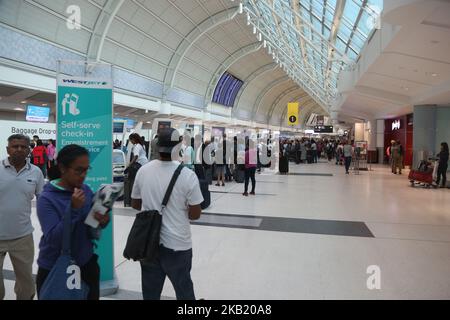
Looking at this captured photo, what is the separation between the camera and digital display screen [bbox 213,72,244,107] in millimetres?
42656

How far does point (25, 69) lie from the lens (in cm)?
1847

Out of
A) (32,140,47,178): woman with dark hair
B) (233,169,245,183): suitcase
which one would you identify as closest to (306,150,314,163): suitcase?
(233,169,245,183): suitcase

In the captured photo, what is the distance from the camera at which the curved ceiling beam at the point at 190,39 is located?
A: 102ft

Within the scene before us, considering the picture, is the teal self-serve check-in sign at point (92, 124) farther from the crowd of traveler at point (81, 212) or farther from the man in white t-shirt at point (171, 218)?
the man in white t-shirt at point (171, 218)

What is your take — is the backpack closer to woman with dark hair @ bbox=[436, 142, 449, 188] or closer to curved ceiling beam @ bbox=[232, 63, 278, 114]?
woman with dark hair @ bbox=[436, 142, 449, 188]

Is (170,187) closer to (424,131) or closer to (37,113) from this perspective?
(424,131)

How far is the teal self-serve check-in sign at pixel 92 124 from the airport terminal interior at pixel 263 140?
11 mm

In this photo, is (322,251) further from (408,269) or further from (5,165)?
(5,165)

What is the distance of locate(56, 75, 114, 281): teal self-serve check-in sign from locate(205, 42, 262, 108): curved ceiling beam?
121 feet

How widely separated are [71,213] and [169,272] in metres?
0.85

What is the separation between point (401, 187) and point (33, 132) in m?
15.2

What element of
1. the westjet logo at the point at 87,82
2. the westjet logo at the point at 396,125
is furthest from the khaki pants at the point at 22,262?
the westjet logo at the point at 396,125

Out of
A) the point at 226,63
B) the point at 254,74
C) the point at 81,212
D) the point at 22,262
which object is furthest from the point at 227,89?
the point at 81,212
